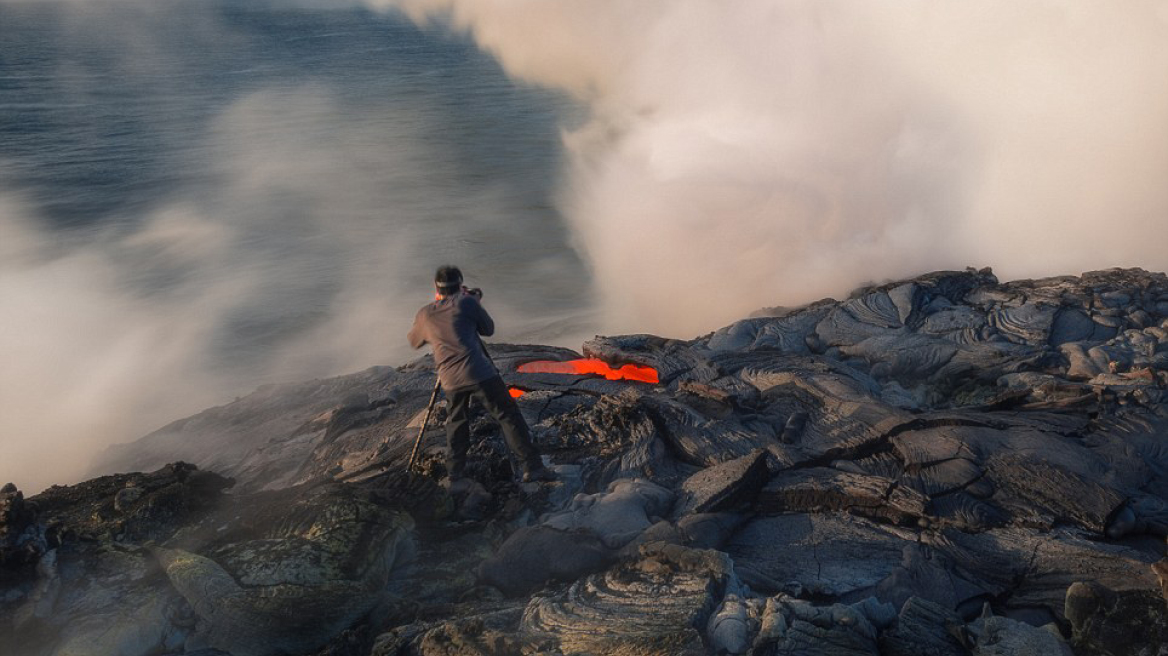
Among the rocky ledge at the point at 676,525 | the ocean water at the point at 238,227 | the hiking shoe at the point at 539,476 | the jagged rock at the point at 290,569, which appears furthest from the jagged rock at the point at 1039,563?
the ocean water at the point at 238,227

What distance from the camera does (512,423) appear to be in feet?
27.5

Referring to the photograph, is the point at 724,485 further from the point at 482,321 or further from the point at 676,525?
the point at 482,321

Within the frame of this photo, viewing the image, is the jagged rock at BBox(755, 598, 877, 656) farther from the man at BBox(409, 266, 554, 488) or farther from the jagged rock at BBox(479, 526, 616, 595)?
the man at BBox(409, 266, 554, 488)

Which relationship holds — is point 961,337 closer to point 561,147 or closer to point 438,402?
point 438,402

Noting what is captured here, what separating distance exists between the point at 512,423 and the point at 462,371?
68 centimetres

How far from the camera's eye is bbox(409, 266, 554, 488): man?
8.19 metres

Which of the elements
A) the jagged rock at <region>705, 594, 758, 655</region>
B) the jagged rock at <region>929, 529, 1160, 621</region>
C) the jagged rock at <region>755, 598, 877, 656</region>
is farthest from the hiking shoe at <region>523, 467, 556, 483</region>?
the jagged rock at <region>929, 529, 1160, 621</region>

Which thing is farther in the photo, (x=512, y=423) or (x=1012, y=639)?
(x=512, y=423)

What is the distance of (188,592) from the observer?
6.70 meters

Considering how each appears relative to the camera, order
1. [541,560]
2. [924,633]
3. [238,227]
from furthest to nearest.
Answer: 1. [238,227]
2. [541,560]
3. [924,633]

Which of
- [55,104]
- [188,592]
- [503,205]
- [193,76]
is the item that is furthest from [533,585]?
[193,76]

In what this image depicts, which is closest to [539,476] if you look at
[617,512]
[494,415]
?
[494,415]

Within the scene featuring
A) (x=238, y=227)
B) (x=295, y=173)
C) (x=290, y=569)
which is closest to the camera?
(x=290, y=569)

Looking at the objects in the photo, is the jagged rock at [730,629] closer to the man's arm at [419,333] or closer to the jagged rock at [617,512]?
the jagged rock at [617,512]
